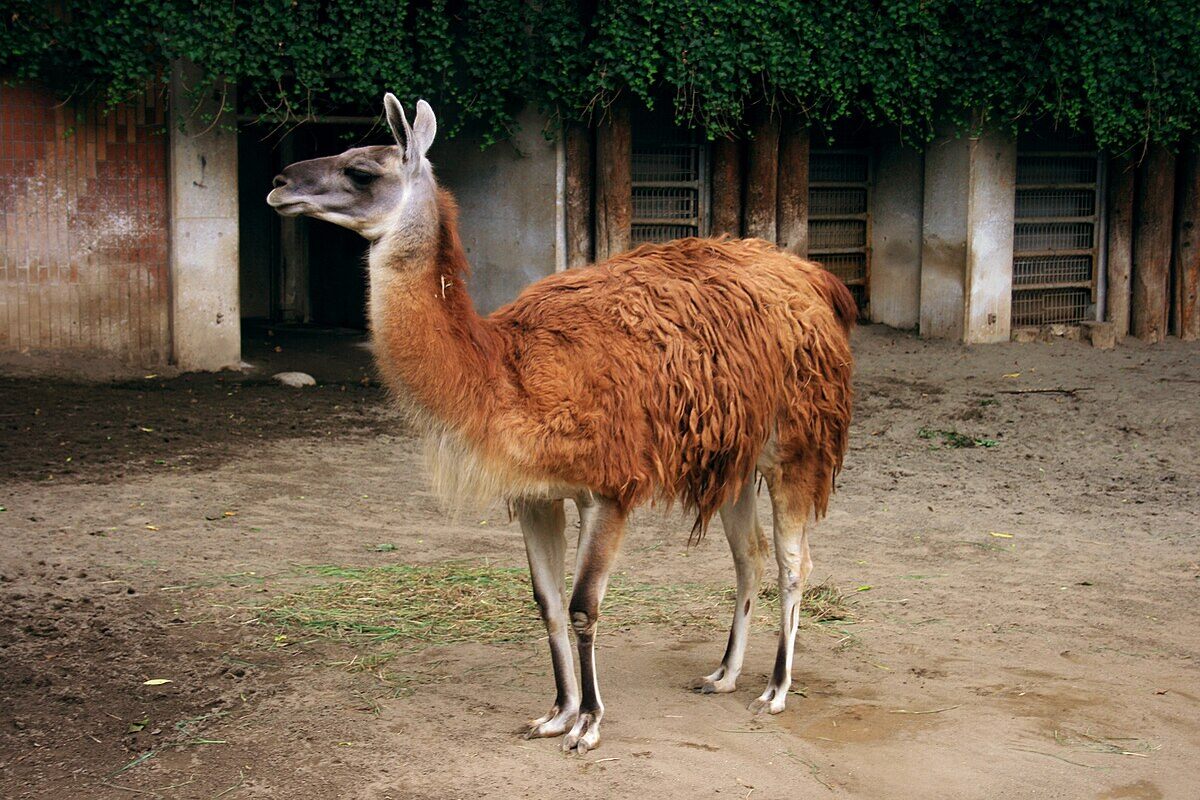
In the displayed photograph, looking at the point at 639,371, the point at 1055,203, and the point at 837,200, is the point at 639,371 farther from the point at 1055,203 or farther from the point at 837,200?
the point at 1055,203

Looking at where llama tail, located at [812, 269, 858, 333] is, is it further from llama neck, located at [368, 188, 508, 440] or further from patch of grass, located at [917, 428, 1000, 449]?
patch of grass, located at [917, 428, 1000, 449]

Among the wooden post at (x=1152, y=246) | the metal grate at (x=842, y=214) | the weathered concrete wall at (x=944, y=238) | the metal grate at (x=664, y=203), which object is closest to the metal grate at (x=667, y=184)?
the metal grate at (x=664, y=203)

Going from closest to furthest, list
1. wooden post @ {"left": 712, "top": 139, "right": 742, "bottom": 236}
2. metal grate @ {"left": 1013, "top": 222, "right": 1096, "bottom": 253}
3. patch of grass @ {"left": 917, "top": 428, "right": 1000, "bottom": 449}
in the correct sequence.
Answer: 1. patch of grass @ {"left": 917, "top": 428, "right": 1000, "bottom": 449}
2. wooden post @ {"left": 712, "top": 139, "right": 742, "bottom": 236}
3. metal grate @ {"left": 1013, "top": 222, "right": 1096, "bottom": 253}

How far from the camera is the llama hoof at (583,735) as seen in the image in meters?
4.49

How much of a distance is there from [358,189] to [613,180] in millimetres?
7946

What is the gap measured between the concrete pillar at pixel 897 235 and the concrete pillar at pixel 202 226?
255 inches

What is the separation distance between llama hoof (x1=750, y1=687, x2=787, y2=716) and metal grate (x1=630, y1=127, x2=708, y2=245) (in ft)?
27.0

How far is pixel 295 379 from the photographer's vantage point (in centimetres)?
1140

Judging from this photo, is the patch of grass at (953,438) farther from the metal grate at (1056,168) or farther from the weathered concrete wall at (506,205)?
the metal grate at (1056,168)

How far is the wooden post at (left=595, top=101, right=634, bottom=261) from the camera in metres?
12.1

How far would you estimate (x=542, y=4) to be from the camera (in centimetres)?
1183

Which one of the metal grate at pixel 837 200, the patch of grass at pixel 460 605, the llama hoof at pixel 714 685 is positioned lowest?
the llama hoof at pixel 714 685

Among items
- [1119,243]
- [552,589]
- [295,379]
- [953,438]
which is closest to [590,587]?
[552,589]

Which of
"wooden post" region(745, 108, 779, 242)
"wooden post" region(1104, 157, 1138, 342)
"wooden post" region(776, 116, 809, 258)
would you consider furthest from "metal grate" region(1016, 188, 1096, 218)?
"wooden post" region(745, 108, 779, 242)
